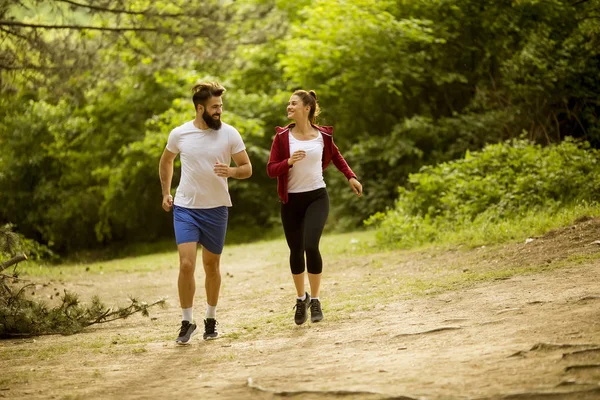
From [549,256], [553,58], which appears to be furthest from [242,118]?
[549,256]

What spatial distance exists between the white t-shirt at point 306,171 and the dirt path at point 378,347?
1270mm

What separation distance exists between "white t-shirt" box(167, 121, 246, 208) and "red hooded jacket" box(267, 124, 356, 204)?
540 mm

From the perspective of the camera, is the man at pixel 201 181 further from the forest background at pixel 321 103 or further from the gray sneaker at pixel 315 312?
the forest background at pixel 321 103

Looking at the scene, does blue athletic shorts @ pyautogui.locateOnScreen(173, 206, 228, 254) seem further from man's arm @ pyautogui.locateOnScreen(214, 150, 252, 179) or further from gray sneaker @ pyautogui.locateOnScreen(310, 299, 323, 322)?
gray sneaker @ pyautogui.locateOnScreen(310, 299, 323, 322)

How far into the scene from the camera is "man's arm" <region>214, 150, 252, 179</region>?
272 inches

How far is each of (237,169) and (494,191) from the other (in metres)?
7.65

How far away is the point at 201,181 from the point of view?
703 centimetres

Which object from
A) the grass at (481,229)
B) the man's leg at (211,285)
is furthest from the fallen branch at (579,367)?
the grass at (481,229)

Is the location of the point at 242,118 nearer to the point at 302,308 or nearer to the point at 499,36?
the point at 499,36

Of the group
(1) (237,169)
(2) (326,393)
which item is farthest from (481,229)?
(2) (326,393)

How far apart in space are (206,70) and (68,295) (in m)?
16.2

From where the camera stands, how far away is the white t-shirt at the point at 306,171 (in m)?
7.50

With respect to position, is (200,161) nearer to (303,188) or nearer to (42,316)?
(303,188)

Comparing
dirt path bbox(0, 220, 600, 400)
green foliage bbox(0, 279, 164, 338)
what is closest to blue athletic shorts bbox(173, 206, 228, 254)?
dirt path bbox(0, 220, 600, 400)
